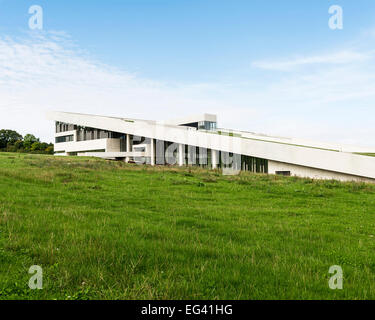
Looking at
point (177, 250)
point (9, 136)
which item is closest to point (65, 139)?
point (9, 136)

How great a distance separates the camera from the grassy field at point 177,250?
461cm

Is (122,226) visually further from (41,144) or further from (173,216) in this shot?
(41,144)

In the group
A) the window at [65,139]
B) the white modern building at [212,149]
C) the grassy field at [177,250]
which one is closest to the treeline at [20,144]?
the window at [65,139]

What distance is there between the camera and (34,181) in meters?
→ 16.2

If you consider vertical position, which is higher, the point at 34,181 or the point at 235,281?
the point at 34,181

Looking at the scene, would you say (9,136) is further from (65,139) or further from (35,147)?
(65,139)

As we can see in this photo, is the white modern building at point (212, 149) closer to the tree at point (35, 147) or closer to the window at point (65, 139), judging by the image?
the window at point (65, 139)

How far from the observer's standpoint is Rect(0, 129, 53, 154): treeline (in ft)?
293

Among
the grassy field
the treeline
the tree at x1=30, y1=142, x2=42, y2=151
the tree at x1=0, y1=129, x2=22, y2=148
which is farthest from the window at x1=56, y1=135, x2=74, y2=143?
the grassy field

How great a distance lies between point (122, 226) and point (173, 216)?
7.42 ft

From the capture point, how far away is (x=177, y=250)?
628 cm

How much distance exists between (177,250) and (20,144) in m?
96.8

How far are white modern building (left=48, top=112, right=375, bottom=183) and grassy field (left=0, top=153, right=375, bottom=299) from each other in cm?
2128

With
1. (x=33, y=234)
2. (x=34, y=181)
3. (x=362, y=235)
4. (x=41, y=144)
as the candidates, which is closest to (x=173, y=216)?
(x=33, y=234)
